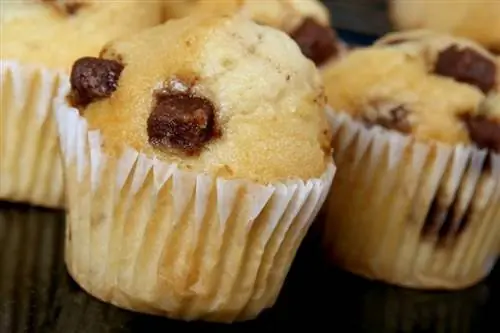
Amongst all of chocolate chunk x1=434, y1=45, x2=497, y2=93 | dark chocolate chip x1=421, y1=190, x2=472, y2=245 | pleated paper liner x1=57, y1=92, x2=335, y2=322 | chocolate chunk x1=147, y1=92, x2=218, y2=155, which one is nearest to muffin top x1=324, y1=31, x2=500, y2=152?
chocolate chunk x1=434, y1=45, x2=497, y2=93

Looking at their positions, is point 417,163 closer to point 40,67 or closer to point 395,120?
point 395,120

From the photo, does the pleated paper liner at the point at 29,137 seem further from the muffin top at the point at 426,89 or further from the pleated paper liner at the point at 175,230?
the muffin top at the point at 426,89

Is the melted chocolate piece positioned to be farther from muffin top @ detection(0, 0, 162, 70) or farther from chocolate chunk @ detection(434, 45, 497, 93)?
chocolate chunk @ detection(434, 45, 497, 93)

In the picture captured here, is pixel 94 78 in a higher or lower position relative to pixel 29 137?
higher

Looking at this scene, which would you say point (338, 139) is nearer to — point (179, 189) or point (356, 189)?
point (356, 189)

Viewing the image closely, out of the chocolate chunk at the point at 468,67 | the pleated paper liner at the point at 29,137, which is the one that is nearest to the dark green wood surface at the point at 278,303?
the pleated paper liner at the point at 29,137

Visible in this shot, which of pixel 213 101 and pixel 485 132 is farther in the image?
pixel 485 132

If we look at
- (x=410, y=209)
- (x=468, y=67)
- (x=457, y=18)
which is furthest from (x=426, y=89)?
(x=457, y=18)
